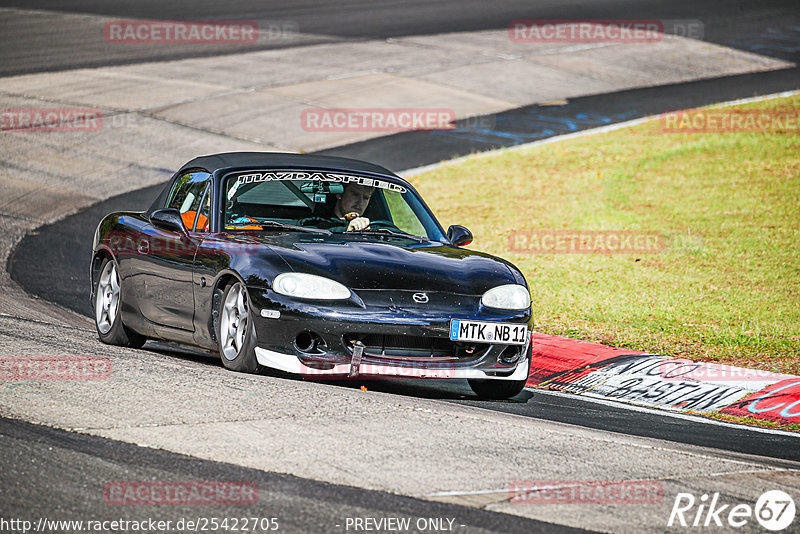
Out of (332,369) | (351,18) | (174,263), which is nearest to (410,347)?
(332,369)

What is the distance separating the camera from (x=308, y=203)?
8281 millimetres

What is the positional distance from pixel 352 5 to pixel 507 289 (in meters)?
28.2

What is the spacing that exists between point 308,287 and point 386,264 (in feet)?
1.92

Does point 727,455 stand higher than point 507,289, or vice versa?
point 507,289

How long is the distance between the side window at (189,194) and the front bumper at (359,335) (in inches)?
60.7

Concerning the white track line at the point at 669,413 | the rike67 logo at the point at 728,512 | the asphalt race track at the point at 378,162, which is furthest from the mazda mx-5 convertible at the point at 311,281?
the rike67 logo at the point at 728,512

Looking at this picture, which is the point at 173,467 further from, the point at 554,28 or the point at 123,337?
the point at 554,28

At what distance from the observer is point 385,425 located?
588 centimetres

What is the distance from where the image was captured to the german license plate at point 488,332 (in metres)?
7.12

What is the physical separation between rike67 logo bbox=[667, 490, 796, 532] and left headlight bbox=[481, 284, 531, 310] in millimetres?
2538

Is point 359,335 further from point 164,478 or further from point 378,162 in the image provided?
point 378,162

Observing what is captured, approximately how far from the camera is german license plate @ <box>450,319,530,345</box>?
7121 millimetres

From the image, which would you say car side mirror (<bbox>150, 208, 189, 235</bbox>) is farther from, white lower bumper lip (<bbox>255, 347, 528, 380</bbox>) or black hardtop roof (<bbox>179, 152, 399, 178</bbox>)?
white lower bumper lip (<bbox>255, 347, 528, 380</bbox>)

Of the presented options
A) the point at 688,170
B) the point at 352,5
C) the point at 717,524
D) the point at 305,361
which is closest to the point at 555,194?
the point at 688,170
